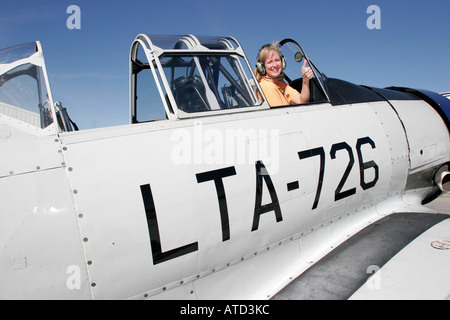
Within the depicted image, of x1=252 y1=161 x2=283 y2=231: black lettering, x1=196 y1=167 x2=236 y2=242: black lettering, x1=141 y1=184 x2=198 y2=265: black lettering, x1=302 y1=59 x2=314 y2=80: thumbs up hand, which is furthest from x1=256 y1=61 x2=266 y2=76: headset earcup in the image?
x1=141 y1=184 x2=198 y2=265: black lettering

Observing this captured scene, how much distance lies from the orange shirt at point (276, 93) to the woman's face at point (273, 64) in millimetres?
112

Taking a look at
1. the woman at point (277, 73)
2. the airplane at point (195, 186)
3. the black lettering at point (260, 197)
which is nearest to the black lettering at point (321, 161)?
the airplane at point (195, 186)

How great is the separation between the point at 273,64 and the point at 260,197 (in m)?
1.80

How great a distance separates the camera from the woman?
308 centimetres

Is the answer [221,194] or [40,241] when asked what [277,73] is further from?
[40,241]

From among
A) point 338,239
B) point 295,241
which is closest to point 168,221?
point 295,241

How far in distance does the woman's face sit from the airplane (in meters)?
0.51

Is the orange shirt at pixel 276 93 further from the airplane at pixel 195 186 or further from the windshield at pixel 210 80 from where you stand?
the windshield at pixel 210 80

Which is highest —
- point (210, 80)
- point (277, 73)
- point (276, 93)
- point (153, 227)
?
point (277, 73)

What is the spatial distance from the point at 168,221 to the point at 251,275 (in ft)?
2.57

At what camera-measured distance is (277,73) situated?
321cm

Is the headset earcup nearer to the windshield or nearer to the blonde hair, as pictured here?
the blonde hair

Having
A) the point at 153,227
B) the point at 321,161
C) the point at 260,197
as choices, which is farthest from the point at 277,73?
the point at 153,227

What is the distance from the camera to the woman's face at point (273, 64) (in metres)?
3.21
